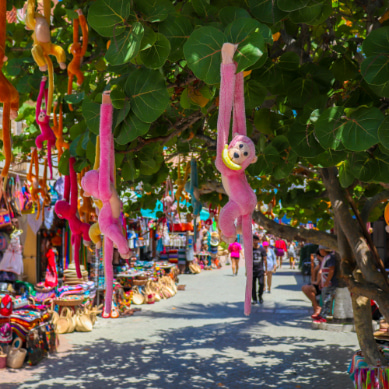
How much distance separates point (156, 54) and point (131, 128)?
219mm

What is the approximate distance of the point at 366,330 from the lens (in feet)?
13.0

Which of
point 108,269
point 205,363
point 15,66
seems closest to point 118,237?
point 108,269

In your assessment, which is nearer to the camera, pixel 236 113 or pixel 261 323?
pixel 236 113

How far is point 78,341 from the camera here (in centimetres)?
825

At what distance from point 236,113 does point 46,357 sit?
23.0ft

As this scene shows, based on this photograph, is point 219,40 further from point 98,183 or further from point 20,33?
point 20,33

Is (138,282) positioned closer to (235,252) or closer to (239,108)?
(235,252)

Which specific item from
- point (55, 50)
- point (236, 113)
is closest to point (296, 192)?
point (55, 50)

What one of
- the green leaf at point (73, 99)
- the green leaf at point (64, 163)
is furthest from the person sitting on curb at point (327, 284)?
the green leaf at point (64, 163)

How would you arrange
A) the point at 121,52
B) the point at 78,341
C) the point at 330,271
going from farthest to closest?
the point at 330,271, the point at 78,341, the point at 121,52

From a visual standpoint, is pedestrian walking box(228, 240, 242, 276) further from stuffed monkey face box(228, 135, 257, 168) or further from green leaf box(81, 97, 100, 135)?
stuffed monkey face box(228, 135, 257, 168)

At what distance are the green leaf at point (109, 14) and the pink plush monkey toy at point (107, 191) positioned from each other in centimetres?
22

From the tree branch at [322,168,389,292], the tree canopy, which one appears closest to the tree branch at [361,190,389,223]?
the tree branch at [322,168,389,292]

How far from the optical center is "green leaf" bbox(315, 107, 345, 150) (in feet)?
4.23
